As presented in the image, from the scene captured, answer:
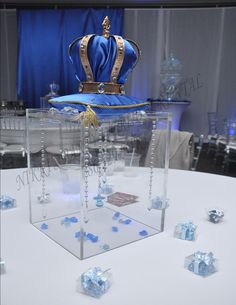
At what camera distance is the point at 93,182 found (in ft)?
4.47

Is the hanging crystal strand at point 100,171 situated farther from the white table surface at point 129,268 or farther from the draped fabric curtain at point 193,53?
the draped fabric curtain at point 193,53

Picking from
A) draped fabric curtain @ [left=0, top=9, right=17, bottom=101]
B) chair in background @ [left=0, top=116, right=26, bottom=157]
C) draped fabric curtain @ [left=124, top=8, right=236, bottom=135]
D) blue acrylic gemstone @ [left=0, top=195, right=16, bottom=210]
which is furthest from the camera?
draped fabric curtain @ [left=0, top=9, right=17, bottom=101]

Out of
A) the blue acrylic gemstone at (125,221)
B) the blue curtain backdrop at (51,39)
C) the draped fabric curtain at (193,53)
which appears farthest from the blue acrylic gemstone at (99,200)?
the draped fabric curtain at (193,53)

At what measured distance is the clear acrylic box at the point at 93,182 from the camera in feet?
2.77

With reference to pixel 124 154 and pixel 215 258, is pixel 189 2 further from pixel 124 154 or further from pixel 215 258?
pixel 215 258

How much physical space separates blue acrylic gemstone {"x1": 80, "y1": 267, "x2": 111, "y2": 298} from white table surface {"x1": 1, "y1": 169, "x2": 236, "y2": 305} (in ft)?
0.04

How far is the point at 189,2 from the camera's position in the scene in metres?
5.28

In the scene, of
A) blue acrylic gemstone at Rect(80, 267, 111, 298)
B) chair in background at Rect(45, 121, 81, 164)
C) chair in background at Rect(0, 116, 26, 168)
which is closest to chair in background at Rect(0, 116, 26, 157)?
chair in background at Rect(0, 116, 26, 168)

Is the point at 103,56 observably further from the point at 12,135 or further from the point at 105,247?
the point at 12,135

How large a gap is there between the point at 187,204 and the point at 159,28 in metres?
5.29

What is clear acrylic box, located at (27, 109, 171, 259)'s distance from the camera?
85 cm

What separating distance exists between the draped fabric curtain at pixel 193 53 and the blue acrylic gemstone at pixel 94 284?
5561 mm

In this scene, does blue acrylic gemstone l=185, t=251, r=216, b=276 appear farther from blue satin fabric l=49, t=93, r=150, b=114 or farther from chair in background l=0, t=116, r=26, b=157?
chair in background l=0, t=116, r=26, b=157

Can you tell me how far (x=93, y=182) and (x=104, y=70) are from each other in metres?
0.59
